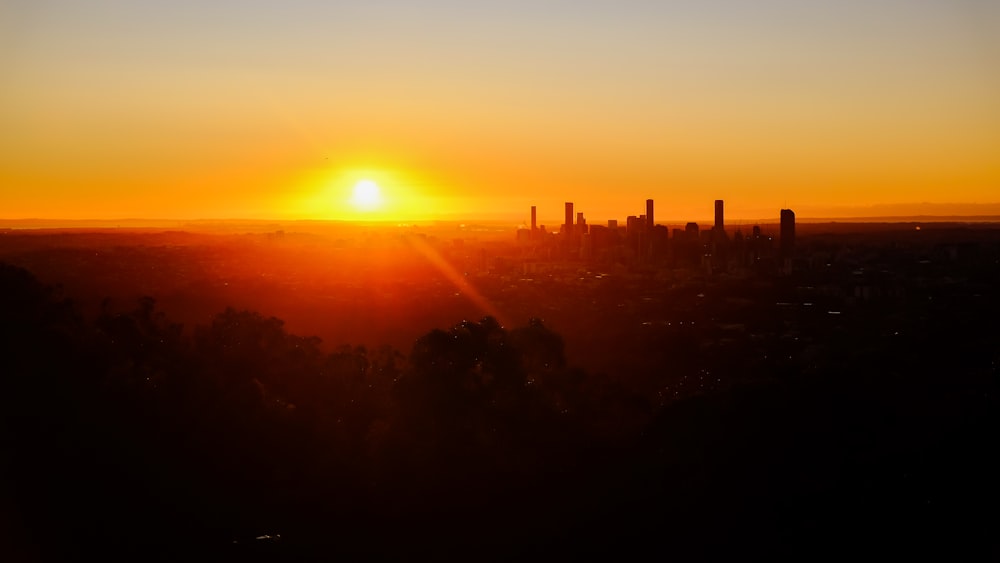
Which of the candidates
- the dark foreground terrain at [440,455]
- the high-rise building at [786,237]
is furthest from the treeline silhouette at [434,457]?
the high-rise building at [786,237]

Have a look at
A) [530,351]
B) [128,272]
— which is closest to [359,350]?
[530,351]

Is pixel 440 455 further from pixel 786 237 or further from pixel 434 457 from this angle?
pixel 786 237

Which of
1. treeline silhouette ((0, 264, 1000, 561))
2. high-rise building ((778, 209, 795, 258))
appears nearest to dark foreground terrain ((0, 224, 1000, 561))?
treeline silhouette ((0, 264, 1000, 561))

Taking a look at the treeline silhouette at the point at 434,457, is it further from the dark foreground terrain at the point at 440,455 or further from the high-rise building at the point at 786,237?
the high-rise building at the point at 786,237

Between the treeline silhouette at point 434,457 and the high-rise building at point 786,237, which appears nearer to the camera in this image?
the treeline silhouette at point 434,457

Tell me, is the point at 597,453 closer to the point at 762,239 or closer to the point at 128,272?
the point at 128,272

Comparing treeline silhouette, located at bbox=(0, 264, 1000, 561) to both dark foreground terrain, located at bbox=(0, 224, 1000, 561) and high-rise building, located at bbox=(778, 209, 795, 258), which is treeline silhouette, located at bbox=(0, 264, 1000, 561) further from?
high-rise building, located at bbox=(778, 209, 795, 258)
